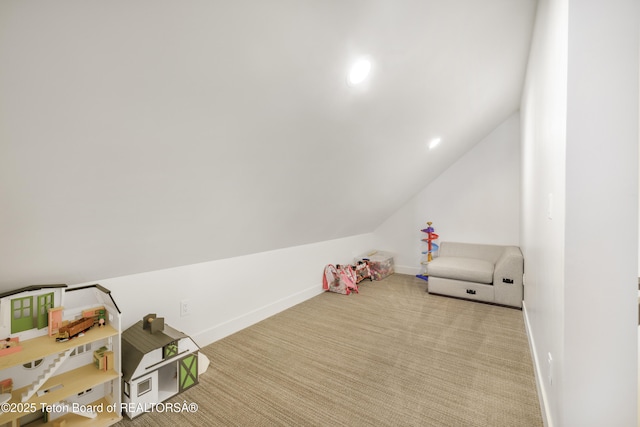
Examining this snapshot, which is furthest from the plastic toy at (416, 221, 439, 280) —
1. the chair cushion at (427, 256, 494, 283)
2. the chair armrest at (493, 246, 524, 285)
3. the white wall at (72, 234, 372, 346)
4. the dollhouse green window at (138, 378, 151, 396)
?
the dollhouse green window at (138, 378, 151, 396)

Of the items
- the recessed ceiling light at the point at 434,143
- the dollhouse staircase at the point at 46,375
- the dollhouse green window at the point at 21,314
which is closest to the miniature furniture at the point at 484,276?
the recessed ceiling light at the point at 434,143

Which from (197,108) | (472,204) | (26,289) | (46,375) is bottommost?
(46,375)

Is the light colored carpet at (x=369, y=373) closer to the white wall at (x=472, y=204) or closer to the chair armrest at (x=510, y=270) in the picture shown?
the chair armrest at (x=510, y=270)

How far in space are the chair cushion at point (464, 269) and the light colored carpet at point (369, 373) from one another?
46 centimetres

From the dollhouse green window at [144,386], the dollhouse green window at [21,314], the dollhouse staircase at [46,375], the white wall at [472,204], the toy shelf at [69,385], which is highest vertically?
the white wall at [472,204]

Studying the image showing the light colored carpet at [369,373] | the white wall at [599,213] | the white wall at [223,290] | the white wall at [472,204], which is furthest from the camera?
the white wall at [472,204]

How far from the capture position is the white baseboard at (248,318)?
2623 millimetres

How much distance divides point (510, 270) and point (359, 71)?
295 cm

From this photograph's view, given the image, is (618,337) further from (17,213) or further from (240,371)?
(17,213)

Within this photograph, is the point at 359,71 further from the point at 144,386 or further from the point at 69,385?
the point at 69,385

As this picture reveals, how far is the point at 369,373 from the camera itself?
2199 millimetres

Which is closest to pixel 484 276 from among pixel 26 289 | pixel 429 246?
pixel 429 246

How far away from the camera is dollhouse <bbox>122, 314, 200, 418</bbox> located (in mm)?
1797

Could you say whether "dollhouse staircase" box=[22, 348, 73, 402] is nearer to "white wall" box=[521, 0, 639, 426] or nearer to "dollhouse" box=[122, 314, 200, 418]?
"dollhouse" box=[122, 314, 200, 418]
